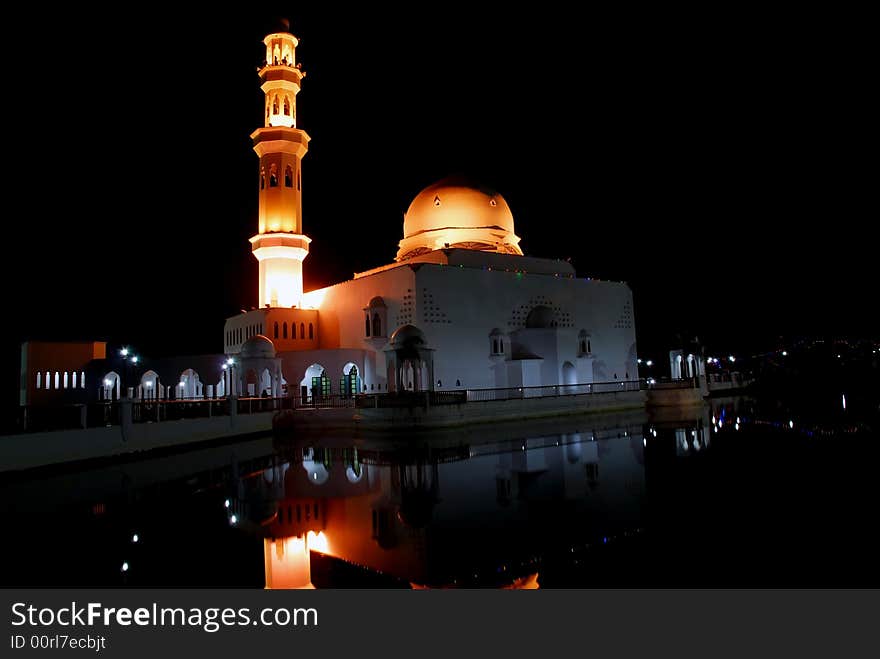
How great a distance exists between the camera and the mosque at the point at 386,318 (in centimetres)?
2161

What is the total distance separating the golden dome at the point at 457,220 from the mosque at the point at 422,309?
0.15 feet

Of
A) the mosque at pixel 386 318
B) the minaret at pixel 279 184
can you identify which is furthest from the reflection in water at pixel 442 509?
the minaret at pixel 279 184

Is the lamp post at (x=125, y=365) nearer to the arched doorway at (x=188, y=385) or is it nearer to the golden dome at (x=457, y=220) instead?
the arched doorway at (x=188, y=385)

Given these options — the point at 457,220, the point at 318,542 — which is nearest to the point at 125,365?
the point at 457,220

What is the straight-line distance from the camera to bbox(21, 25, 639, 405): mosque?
21609 millimetres

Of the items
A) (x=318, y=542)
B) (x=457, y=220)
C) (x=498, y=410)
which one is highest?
(x=457, y=220)

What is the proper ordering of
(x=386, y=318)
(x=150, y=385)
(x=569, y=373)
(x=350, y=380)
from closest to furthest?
1. (x=386, y=318)
2. (x=350, y=380)
3. (x=569, y=373)
4. (x=150, y=385)

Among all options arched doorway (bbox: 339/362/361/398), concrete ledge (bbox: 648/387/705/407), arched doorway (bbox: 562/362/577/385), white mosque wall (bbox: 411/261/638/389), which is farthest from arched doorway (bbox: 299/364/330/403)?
concrete ledge (bbox: 648/387/705/407)

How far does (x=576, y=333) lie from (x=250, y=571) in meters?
20.4

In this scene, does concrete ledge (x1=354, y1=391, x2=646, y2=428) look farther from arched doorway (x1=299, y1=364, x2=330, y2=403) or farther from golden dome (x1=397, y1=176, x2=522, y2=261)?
golden dome (x1=397, y1=176, x2=522, y2=261)

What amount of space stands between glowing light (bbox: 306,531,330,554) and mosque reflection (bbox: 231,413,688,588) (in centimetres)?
2

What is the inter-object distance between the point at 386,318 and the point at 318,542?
53.6 feet

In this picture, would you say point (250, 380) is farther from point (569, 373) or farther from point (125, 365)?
point (569, 373)

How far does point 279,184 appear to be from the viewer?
80.2 feet
